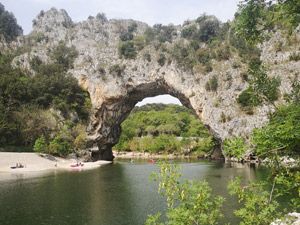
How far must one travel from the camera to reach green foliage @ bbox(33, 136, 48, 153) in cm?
5909

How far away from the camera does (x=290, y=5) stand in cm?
804

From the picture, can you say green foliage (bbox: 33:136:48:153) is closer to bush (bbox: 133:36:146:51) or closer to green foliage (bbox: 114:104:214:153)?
bush (bbox: 133:36:146:51)

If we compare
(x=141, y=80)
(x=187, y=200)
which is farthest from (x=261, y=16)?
(x=141, y=80)

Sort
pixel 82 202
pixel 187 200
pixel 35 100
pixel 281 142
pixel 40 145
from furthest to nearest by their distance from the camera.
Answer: pixel 35 100 → pixel 40 145 → pixel 82 202 → pixel 187 200 → pixel 281 142

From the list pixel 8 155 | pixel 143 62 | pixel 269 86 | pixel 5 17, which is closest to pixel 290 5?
pixel 269 86

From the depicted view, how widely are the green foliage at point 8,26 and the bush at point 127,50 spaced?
32.4m

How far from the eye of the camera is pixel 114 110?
6906 centimetres

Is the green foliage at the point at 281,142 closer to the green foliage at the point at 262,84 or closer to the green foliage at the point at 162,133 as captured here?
the green foliage at the point at 262,84

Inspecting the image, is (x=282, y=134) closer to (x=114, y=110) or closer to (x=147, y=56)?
(x=114, y=110)

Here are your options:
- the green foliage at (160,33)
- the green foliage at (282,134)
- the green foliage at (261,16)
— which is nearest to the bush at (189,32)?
the green foliage at (160,33)

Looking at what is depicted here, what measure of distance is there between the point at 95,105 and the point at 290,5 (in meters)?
61.0

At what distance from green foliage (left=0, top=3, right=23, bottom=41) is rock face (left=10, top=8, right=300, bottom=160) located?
1129 cm

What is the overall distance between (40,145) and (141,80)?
20776 mm

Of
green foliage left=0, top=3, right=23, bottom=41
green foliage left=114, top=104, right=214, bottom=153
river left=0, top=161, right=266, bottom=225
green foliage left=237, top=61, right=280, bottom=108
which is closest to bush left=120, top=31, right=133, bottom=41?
green foliage left=114, top=104, right=214, bottom=153
